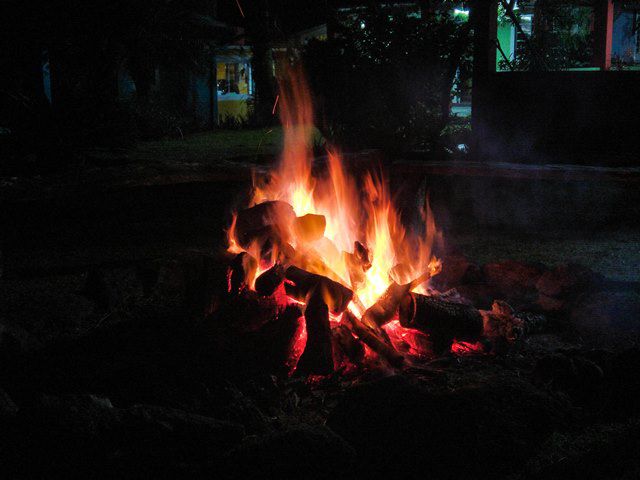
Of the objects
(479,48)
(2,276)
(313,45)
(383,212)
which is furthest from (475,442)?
(313,45)

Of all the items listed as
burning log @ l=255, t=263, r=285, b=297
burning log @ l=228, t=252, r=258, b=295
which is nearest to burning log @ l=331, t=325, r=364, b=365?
burning log @ l=255, t=263, r=285, b=297

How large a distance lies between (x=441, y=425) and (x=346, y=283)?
1.54 metres

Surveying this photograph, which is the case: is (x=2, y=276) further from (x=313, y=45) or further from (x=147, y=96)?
(x=147, y=96)

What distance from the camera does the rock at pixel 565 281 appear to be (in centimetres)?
505

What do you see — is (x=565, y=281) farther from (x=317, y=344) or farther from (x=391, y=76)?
(x=391, y=76)

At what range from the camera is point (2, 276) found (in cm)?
591

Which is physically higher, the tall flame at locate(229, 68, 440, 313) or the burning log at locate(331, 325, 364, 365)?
the tall flame at locate(229, 68, 440, 313)

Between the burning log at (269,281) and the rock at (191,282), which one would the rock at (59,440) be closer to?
the burning log at (269,281)

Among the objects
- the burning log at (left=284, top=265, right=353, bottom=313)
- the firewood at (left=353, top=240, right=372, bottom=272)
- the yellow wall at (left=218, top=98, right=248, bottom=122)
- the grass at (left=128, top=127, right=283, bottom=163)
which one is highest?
the yellow wall at (left=218, top=98, right=248, bottom=122)

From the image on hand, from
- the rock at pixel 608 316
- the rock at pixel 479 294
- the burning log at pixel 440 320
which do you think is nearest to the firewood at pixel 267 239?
the burning log at pixel 440 320

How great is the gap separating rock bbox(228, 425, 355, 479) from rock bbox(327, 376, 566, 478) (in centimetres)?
21

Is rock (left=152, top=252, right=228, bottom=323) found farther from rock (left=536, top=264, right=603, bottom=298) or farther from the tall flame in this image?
rock (left=536, top=264, right=603, bottom=298)

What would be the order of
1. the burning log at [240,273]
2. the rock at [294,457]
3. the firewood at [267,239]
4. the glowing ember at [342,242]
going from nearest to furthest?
the rock at [294,457] < the burning log at [240,273] < the glowing ember at [342,242] < the firewood at [267,239]

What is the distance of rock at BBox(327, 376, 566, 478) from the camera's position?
3219 mm
